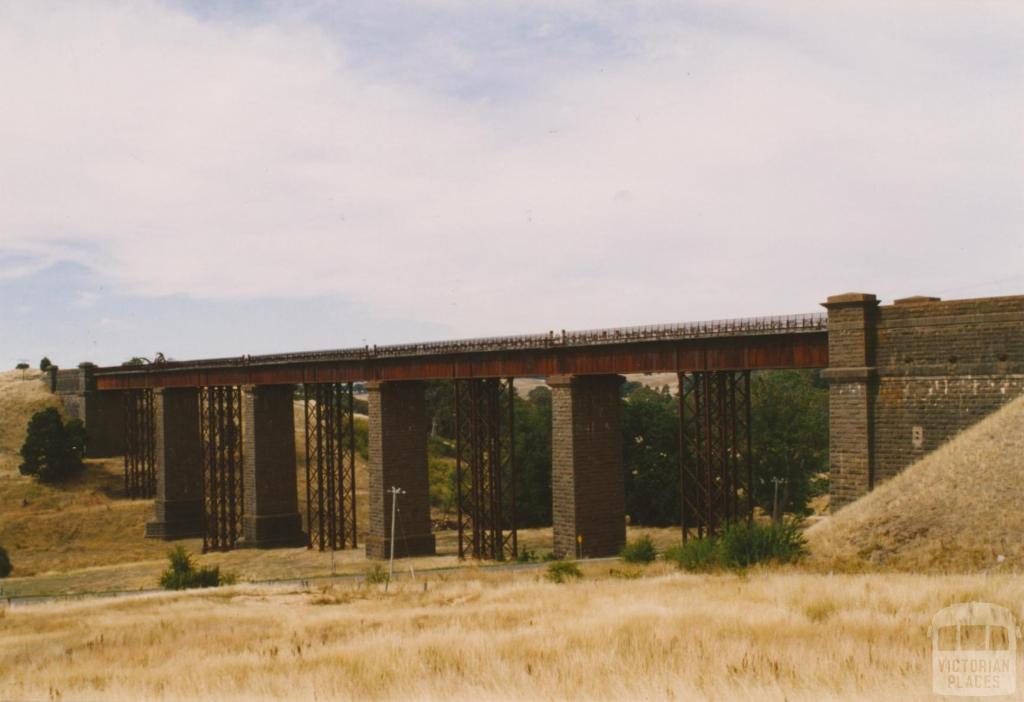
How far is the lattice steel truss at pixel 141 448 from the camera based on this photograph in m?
69.4

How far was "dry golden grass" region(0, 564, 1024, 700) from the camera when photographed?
11789 millimetres

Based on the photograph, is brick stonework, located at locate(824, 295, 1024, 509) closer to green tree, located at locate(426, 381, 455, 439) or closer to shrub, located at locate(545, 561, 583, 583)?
shrub, located at locate(545, 561, 583, 583)

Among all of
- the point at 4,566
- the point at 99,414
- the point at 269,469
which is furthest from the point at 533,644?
the point at 99,414

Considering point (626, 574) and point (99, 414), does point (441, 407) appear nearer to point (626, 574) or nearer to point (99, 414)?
point (99, 414)

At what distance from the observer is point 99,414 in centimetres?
7606

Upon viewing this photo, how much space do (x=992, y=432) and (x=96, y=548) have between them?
53105mm

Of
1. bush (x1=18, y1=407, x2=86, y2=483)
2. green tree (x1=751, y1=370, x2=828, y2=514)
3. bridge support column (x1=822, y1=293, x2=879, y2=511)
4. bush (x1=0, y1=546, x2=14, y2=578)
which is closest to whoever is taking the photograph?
bridge support column (x1=822, y1=293, x2=879, y2=511)

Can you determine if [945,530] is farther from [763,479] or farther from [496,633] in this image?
[763,479]

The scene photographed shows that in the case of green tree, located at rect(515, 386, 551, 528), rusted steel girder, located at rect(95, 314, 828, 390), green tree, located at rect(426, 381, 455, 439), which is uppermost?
rusted steel girder, located at rect(95, 314, 828, 390)

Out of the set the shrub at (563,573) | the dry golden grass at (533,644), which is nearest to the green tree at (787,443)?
the shrub at (563,573)

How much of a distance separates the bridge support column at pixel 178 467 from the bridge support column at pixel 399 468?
2178 centimetres

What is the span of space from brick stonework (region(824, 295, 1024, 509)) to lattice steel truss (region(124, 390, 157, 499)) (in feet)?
178

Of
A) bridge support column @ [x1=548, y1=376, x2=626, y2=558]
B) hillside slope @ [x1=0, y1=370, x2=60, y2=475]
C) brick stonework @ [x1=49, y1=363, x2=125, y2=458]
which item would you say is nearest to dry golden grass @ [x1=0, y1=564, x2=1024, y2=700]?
bridge support column @ [x1=548, y1=376, x2=626, y2=558]

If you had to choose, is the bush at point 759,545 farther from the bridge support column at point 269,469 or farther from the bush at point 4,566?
the bush at point 4,566
